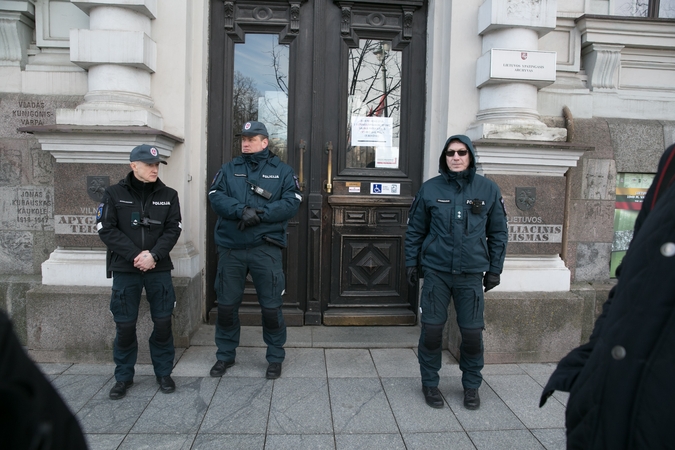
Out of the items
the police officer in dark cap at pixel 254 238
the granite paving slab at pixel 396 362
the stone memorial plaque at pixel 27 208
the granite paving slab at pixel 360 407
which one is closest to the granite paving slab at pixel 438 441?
the granite paving slab at pixel 360 407

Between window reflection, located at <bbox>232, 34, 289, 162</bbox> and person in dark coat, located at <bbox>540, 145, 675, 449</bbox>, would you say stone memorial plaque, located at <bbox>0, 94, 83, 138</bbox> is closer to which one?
window reflection, located at <bbox>232, 34, 289, 162</bbox>

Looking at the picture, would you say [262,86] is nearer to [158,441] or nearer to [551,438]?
[158,441]

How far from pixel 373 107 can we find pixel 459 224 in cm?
214

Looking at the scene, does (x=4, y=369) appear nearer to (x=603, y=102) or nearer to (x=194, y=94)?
(x=194, y=94)

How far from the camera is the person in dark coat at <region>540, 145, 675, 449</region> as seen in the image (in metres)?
1.28

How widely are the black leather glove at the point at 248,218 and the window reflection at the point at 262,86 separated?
1.48 meters

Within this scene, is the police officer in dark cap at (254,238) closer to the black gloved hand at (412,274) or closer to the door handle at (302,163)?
the door handle at (302,163)

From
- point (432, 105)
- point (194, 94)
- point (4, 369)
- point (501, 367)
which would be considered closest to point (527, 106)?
point (432, 105)

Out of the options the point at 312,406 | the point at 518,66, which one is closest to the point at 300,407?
the point at 312,406

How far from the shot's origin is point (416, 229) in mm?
3902

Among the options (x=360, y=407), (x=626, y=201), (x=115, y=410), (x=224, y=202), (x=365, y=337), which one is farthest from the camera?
(x=626, y=201)

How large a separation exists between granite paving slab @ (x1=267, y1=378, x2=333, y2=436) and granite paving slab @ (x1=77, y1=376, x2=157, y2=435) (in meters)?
0.96

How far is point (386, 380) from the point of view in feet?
13.6

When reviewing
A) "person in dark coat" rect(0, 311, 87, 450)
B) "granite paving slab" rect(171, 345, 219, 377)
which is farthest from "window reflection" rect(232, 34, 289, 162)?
"person in dark coat" rect(0, 311, 87, 450)
